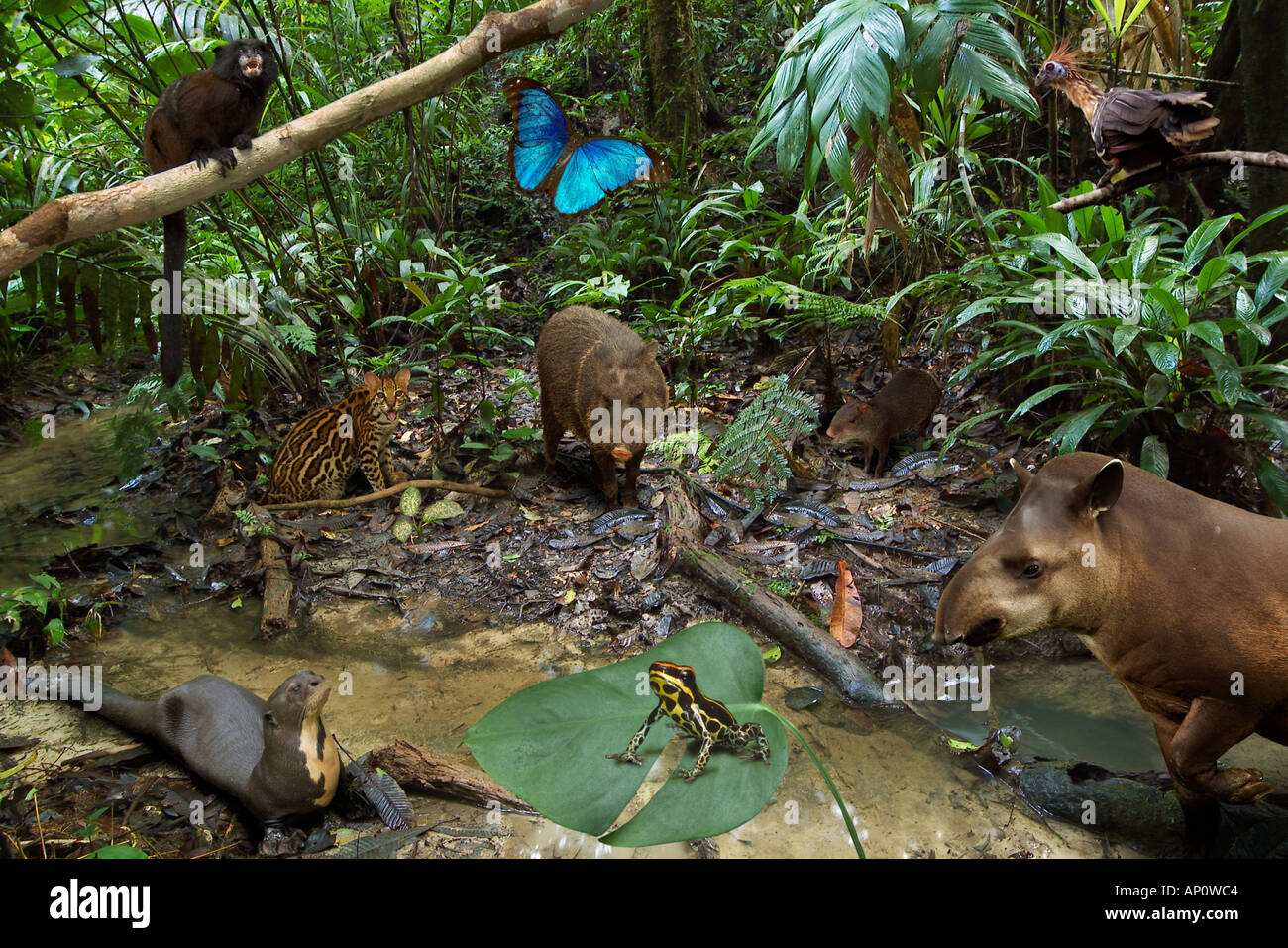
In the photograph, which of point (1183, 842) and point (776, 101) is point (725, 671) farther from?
point (776, 101)

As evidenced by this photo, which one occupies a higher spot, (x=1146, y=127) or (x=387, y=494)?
(x=1146, y=127)

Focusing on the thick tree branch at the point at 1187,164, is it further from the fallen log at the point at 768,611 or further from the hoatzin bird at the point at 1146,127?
the fallen log at the point at 768,611

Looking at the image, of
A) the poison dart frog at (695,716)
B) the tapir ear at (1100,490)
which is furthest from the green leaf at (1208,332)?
the poison dart frog at (695,716)

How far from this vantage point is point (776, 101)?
4086 millimetres

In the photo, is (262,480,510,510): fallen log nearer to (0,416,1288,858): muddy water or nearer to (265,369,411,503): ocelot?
(265,369,411,503): ocelot

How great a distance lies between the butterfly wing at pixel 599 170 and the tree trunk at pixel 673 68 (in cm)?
157

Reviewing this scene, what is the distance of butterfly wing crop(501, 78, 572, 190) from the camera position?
20.1 feet

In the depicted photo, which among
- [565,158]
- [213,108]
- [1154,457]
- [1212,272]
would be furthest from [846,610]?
[565,158]

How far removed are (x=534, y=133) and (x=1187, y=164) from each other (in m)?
4.89

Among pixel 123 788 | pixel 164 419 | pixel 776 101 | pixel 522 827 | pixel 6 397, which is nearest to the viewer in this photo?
pixel 522 827

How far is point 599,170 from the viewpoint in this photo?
682 centimetres

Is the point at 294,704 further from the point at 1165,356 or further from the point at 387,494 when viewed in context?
the point at 1165,356

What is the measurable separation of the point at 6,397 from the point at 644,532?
6287 millimetres
